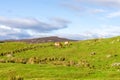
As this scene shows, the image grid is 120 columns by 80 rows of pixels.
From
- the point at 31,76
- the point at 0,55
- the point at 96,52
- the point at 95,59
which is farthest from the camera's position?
the point at 0,55

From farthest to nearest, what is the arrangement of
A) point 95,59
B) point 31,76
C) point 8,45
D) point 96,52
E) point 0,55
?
1. point 8,45
2. point 0,55
3. point 96,52
4. point 95,59
5. point 31,76

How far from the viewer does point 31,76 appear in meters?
39.4

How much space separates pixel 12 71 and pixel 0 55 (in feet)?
100.0

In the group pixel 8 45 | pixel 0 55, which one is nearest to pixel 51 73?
pixel 0 55

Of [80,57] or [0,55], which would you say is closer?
[80,57]

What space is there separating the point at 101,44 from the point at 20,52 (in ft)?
52.5

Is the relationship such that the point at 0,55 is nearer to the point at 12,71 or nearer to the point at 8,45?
the point at 8,45

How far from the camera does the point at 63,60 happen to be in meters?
62.5

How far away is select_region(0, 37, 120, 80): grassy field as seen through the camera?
40.3 meters

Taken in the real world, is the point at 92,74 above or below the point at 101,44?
below

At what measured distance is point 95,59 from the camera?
60188 mm

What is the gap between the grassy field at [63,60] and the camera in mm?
40281

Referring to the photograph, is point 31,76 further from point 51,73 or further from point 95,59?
point 95,59

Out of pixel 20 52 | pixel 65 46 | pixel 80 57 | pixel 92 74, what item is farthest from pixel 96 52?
pixel 92 74
